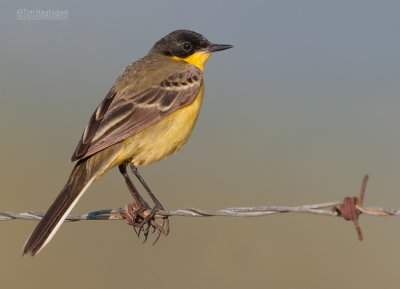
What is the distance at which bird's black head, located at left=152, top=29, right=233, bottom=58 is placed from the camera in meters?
8.22

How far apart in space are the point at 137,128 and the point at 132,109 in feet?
0.90

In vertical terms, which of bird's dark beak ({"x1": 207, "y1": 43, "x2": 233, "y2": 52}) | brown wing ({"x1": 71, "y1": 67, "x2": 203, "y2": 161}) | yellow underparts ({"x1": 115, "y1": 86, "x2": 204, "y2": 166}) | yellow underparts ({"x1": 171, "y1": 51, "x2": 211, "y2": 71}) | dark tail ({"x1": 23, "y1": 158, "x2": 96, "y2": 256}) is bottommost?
dark tail ({"x1": 23, "y1": 158, "x2": 96, "y2": 256})

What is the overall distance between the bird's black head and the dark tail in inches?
78.5

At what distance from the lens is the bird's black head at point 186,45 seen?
324 inches

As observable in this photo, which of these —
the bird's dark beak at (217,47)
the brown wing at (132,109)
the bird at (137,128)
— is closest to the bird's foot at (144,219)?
the bird at (137,128)

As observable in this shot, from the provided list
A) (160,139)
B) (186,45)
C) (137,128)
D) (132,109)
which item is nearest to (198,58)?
(186,45)

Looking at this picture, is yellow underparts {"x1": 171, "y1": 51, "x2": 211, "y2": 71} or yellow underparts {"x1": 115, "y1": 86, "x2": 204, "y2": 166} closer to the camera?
yellow underparts {"x1": 115, "y1": 86, "x2": 204, "y2": 166}

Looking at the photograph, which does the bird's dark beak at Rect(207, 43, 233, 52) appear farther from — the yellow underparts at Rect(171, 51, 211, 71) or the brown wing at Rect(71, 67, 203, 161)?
the brown wing at Rect(71, 67, 203, 161)

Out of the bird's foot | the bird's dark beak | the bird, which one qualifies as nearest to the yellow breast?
the bird

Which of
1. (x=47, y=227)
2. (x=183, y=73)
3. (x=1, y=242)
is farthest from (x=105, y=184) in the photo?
(x=47, y=227)

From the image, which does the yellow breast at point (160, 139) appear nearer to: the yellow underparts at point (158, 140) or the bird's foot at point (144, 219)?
the yellow underparts at point (158, 140)

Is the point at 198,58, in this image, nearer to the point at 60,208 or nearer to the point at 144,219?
the point at 144,219

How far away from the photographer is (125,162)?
718 cm

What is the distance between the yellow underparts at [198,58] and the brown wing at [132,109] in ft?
1.56
